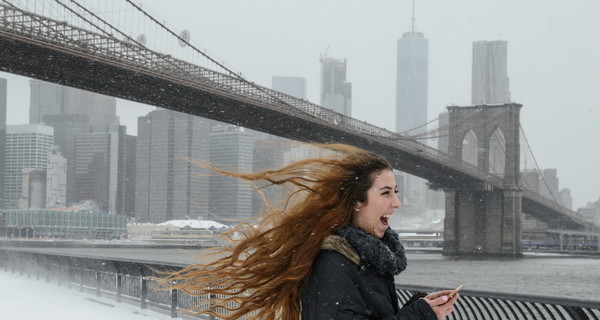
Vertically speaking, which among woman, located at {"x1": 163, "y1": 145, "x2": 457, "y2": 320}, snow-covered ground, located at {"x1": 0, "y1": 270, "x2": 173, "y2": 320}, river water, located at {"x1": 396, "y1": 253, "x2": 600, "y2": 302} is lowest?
river water, located at {"x1": 396, "y1": 253, "x2": 600, "y2": 302}

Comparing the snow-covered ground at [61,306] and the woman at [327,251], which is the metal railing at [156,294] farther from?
the woman at [327,251]

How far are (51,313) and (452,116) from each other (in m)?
58.3

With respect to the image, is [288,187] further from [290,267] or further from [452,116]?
[452,116]

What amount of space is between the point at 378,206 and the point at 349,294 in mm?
338

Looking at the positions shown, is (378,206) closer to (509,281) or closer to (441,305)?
(441,305)

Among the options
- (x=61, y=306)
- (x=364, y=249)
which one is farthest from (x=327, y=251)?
(x=61, y=306)

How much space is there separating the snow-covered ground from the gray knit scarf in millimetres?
8595

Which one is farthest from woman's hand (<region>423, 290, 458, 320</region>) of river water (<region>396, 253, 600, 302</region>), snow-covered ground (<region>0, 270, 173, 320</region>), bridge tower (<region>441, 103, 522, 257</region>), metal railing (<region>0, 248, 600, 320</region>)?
bridge tower (<region>441, 103, 522, 257</region>)

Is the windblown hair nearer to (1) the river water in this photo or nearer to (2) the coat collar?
(2) the coat collar

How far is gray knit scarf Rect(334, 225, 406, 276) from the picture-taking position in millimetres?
2426

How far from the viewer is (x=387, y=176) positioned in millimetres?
2609

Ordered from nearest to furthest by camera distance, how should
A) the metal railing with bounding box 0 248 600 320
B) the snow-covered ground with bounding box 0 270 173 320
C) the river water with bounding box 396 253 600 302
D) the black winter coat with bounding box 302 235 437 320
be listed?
1. the black winter coat with bounding box 302 235 437 320
2. the metal railing with bounding box 0 248 600 320
3. the snow-covered ground with bounding box 0 270 173 320
4. the river water with bounding box 396 253 600 302

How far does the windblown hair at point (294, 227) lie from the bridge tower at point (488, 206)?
5418 centimetres

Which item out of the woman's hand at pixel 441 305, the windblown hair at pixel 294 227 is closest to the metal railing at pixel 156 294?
the windblown hair at pixel 294 227
